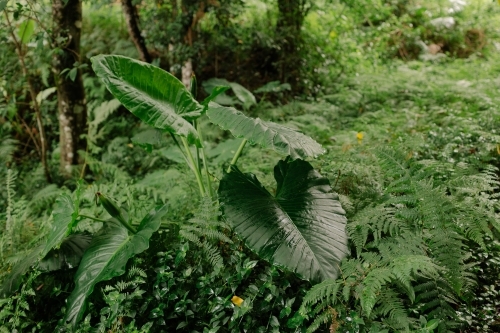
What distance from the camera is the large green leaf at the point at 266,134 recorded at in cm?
175

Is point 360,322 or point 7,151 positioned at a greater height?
point 360,322

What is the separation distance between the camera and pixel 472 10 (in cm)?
651

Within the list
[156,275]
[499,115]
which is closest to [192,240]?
[156,275]

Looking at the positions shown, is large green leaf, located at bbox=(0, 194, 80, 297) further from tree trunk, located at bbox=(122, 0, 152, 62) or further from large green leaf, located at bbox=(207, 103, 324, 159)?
tree trunk, located at bbox=(122, 0, 152, 62)

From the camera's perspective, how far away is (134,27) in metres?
4.45

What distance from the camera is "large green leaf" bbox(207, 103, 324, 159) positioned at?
5.75 feet

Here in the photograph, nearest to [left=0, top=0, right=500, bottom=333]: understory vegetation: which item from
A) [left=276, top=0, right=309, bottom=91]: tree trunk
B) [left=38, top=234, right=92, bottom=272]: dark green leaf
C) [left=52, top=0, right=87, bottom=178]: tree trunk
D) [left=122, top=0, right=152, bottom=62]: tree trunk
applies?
[left=38, top=234, right=92, bottom=272]: dark green leaf

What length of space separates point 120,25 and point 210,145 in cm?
291

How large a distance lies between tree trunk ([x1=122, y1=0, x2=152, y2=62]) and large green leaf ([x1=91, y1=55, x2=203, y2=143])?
2703 millimetres

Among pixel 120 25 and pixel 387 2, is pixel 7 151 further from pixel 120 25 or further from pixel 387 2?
pixel 387 2

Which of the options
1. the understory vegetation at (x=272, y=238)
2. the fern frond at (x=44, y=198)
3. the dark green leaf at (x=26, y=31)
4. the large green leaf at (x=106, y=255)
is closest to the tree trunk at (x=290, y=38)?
the understory vegetation at (x=272, y=238)

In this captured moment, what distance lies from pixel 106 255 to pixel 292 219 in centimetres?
94

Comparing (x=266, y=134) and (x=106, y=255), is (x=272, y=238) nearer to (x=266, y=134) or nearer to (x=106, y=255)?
(x=266, y=134)

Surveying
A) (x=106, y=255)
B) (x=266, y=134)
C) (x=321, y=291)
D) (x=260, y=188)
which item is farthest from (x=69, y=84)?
(x=321, y=291)
